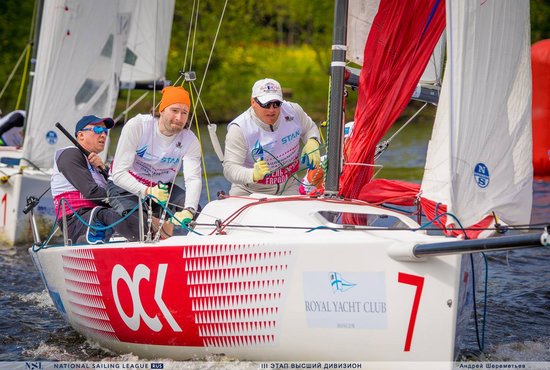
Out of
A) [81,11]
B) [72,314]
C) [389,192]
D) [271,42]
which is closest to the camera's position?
[389,192]

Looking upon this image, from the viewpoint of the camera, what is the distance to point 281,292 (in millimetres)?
5832

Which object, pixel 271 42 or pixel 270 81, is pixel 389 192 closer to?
pixel 270 81

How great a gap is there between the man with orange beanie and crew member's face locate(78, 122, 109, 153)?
13.9 inches

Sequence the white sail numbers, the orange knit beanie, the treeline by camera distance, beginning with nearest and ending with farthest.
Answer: the white sail numbers, the orange knit beanie, the treeline

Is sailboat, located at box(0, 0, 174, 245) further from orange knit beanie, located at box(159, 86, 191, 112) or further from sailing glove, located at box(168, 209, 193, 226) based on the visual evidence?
sailing glove, located at box(168, 209, 193, 226)

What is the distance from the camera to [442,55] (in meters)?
8.43

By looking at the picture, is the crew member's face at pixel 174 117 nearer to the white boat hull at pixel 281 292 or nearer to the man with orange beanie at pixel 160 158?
the man with orange beanie at pixel 160 158

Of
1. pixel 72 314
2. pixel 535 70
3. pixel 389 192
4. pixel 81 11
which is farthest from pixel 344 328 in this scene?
pixel 535 70

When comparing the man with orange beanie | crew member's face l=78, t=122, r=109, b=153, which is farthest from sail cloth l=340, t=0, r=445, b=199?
crew member's face l=78, t=122, r=109, b=153

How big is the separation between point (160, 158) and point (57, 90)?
17.5ft

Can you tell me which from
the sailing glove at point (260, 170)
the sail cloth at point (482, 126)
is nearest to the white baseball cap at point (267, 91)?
the sailing glove at point (260, 170)

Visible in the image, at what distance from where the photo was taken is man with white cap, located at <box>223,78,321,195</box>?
279 inches

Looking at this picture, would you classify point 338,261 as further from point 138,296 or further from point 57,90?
point 57,90

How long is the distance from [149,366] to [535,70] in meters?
11.7
